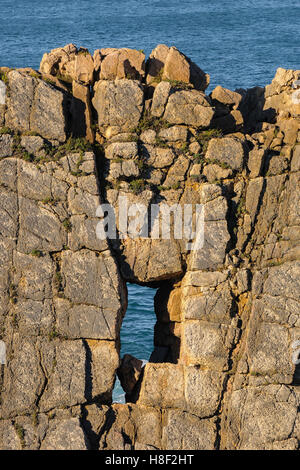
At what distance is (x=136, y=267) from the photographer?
3325 cm

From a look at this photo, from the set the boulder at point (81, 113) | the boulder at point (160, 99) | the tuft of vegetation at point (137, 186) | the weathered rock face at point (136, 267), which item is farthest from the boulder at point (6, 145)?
the boulder at point (160, 99)

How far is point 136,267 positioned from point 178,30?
84745 millimetres

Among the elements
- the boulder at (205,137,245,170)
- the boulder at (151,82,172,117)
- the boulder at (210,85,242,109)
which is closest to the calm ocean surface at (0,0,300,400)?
the boulder at (210,85,242,109)

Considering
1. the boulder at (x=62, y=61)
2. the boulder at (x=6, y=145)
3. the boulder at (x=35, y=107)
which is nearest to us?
the boulder at (x=6, y=145)

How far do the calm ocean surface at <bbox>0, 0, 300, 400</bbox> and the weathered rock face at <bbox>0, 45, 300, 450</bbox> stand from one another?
56835 millimetres

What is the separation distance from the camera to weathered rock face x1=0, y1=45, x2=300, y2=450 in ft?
105

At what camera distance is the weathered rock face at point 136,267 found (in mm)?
31922

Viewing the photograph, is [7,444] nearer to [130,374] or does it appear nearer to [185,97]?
[130,374]

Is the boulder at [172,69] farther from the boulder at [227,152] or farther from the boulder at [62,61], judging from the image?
the boulder at [62,61]

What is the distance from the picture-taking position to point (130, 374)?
33625 millimetres

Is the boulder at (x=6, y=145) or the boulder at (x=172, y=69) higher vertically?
the boulder at (x=172, y=69)

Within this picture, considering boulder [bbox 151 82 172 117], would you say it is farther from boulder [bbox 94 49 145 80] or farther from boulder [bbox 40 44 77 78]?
boulder [bbox 40 44 77 78]

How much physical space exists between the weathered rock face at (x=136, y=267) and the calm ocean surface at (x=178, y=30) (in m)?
56.8

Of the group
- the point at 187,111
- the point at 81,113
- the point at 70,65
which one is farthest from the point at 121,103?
the point at 70,65
